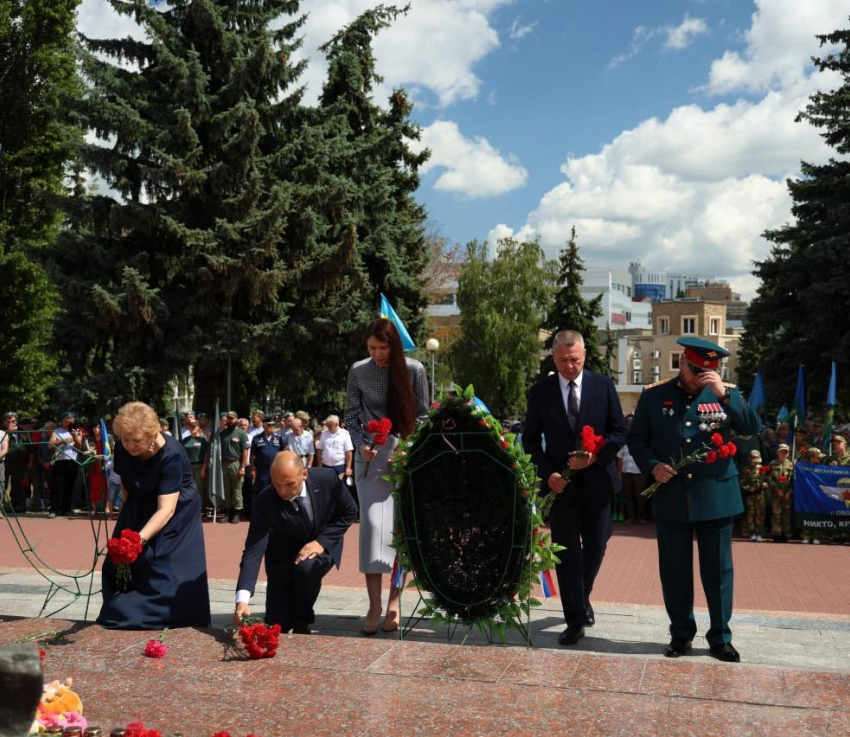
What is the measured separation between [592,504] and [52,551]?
8.05 m

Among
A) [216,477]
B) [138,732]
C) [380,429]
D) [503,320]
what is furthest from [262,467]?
[503,320]

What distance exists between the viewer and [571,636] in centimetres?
611

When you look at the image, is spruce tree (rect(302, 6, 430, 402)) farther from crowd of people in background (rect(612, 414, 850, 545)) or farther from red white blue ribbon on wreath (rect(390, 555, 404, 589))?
red white blue ribbon on wreath (rect(390, 555, 404, 589))

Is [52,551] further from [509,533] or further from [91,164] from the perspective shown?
[91,164]

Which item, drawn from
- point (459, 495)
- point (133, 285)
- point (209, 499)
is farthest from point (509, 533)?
point (133, 285)

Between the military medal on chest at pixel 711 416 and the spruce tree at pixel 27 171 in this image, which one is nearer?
the military medal on chest at pixel 711 416

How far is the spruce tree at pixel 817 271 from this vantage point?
75.6 ft

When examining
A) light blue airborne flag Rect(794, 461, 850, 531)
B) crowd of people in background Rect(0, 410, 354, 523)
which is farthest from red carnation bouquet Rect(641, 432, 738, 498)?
crowd of people in background Rect(0, 410, 354, 523)

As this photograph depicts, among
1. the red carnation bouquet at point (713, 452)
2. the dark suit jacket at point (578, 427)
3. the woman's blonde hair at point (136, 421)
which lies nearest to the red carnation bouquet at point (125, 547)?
the woman's blonde hair at point (136, 421)

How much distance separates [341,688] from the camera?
4.38 m

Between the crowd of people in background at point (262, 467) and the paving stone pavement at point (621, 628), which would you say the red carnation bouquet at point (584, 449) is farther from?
the crowd of people in background at point (262, 467)

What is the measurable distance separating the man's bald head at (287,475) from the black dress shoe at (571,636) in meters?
1.89

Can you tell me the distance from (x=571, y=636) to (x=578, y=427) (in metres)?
1.31

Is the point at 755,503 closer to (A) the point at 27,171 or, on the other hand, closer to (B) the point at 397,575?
(B) the point at 397,575
